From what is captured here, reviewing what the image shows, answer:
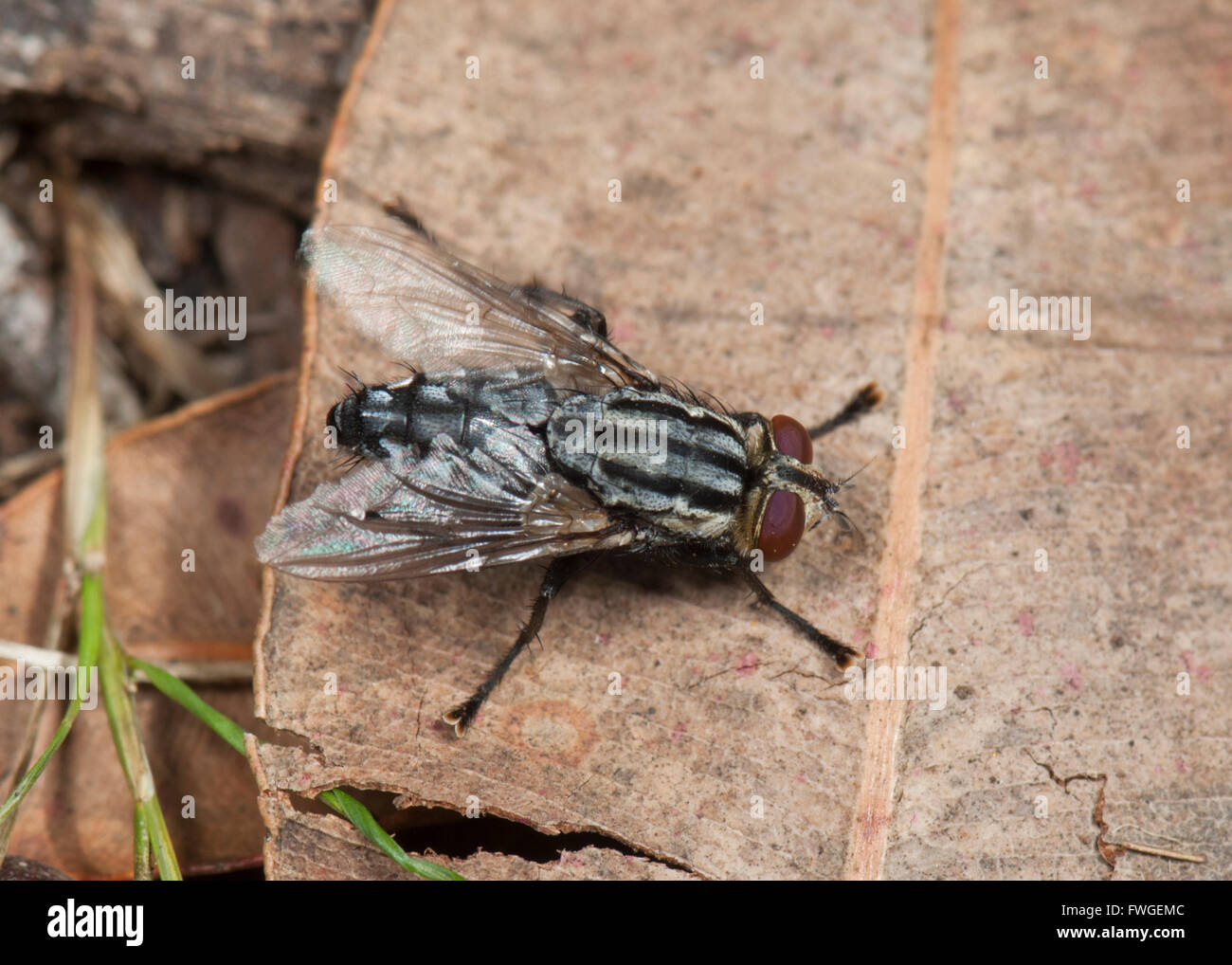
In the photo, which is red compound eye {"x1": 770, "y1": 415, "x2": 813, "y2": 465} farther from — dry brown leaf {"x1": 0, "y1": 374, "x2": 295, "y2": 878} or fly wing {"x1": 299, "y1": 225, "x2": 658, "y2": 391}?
dry brown leaf {"x1": 0, "y1": 374, "x2": 295, "y2": 878}

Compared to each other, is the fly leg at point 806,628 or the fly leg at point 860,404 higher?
the fly leg at point 860,404

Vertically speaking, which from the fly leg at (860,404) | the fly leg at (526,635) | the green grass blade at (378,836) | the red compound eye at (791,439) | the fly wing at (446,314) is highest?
the fly wing at (446,314)

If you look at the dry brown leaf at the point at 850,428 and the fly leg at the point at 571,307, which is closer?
the dry brown leaf at the point at 850,428

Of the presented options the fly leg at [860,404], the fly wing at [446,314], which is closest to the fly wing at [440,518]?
the fly wing at [446,314]

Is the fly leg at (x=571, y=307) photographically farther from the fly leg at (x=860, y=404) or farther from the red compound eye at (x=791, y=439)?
the fly leg at (x=860, y=404)

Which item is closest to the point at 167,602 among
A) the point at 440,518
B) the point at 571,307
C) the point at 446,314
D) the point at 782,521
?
the point at 440,518
